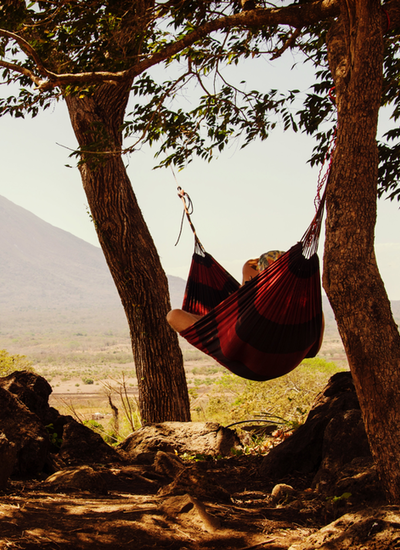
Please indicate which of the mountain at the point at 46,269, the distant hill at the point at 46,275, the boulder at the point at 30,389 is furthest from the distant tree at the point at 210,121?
the mountain at the point at 46,269

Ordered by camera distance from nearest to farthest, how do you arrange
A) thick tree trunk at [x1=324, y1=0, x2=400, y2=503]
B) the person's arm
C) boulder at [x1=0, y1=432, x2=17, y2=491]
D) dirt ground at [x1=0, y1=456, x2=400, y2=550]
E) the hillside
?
1. dirt ground at [x1=0, y1=456, x2=400, y2=550]
2. thick tree trunk at [x1=324, y1=0, x2=400, y2=503]
3. boulder at [x1=0, y1=432, x2=17, y2=491]
4. the person's arm
5. the hillside

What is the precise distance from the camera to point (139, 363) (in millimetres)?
3262

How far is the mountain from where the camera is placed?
3952 inches

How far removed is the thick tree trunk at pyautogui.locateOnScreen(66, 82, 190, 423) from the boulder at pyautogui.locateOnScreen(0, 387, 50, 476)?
1210 millimetres

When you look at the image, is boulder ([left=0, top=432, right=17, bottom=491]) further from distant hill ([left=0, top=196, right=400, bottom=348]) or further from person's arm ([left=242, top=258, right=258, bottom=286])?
distant hill ([left=0, top=196, right=400, bottom=348])

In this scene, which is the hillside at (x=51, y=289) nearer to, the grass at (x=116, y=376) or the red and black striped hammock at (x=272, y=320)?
the grass at (x=116, y=376)

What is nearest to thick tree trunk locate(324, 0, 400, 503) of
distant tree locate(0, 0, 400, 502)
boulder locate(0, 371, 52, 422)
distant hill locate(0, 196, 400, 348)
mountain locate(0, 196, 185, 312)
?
distant tree locate(0, 0, 400, 502)

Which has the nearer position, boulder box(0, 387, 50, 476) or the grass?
boulder box(0, 387, 50, 476)

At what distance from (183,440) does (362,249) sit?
180cm

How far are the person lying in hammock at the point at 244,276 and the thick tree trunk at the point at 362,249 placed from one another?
798 millimetres

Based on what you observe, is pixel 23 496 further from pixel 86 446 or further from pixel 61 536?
pixel 86 446

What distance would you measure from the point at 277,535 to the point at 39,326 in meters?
77.2

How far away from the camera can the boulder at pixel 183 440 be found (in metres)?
2.66

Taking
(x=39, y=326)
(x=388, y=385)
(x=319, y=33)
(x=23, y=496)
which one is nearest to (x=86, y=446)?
(x=23, y=496)
